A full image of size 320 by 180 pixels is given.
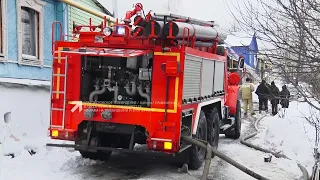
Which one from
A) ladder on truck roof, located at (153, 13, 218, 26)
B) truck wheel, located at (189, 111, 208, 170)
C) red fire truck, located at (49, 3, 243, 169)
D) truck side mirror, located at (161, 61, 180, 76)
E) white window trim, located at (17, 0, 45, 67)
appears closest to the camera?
truck side mirror, located at (161, 61, 180, 76)

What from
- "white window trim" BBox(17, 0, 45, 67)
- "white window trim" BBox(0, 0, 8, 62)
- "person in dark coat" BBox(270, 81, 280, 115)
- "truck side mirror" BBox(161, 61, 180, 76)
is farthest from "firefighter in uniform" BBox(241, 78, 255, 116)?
"truck side mirror" BBox(161, 61, 180, 76)

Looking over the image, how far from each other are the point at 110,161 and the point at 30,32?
15.8ft

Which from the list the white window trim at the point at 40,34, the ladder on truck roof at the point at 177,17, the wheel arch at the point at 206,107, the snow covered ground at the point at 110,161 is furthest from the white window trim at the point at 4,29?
the wheel arch at the point at 206,107

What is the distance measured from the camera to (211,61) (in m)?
8.04

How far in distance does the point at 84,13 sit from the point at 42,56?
132 inches

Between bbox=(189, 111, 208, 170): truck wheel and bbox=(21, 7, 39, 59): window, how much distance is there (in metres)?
5.23

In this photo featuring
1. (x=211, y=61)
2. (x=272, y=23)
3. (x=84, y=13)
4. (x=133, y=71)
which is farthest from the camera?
(x=84, y=13)

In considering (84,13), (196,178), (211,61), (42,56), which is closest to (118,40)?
(211,61)

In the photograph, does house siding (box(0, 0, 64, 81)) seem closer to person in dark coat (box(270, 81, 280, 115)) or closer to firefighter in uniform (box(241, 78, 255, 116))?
person in dark coat (box(270, 81, 280, 115))

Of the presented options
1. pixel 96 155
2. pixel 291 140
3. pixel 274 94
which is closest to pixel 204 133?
pixel 274 94

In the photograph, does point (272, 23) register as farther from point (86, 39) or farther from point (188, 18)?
point (86, 39)

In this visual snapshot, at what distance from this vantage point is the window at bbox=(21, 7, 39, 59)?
34.7 ft

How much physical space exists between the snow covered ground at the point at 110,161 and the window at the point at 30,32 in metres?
1.49

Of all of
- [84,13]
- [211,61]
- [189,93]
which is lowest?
[189,93]
